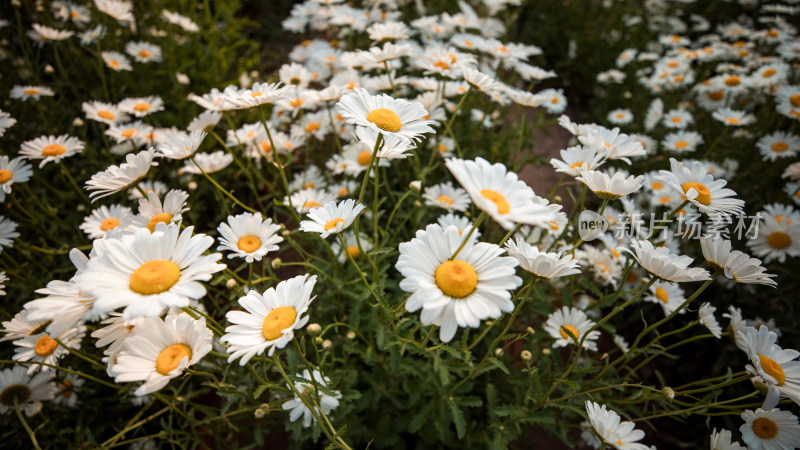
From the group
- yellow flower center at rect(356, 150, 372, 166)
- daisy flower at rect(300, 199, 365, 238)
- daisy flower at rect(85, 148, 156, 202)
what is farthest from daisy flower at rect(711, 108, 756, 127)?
daisy flower at rect(85, 148, 156, 202)

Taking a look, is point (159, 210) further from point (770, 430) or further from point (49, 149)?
A: point (770, 430)

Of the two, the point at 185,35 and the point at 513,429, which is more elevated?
the point at 185,35

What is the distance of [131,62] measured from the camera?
148 inches

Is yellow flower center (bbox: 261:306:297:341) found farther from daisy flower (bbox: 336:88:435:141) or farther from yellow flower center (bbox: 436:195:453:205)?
yellow flower center (bbox: 436:195:453:205)

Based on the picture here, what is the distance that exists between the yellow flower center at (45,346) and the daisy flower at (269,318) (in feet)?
3.55

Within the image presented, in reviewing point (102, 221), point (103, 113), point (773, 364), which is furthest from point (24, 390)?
point (773, 364)

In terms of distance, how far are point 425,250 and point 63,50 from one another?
4.15 m

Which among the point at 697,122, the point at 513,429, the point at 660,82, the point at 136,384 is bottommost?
the point at 136,384

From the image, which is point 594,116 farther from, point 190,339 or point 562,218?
point 190,339

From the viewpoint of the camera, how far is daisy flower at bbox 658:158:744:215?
155 centimetres

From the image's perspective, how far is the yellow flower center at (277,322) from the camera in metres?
1.19

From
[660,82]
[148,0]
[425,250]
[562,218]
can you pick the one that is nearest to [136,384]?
[425,250]

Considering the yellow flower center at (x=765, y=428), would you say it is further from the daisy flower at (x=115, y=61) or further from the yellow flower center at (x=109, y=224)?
the daisy flower at (x=115, y=61)

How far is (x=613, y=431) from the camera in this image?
145 cm
